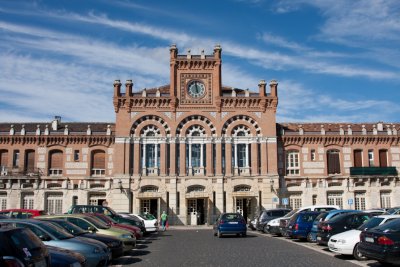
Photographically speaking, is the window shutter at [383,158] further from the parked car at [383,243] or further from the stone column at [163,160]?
the parked car at [383,243]

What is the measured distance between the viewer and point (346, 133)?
1909 inches

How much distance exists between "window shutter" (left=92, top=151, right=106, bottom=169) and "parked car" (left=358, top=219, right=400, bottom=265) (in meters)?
35.7

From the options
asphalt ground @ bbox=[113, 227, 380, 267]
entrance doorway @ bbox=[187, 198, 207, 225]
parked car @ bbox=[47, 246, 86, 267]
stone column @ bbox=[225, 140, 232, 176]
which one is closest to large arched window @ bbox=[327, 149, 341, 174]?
stone column @ bbox=[225, 140, 232, 176]

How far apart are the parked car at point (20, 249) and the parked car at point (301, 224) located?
1663cm

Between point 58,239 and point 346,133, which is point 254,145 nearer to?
point 346,133

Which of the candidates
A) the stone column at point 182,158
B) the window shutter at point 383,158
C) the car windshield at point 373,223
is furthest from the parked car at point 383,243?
the window shutter at point 383,158

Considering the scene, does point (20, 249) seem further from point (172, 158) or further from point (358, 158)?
point (358, 158)

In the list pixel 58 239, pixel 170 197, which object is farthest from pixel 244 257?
pixel 170 197

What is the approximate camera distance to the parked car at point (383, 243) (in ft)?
41.9

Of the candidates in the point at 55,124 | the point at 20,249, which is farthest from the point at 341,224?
the point at 55,124

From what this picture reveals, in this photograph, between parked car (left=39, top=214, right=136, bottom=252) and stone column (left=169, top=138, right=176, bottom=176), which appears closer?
parked car (left=39, top=214, right=136, bottom=252)

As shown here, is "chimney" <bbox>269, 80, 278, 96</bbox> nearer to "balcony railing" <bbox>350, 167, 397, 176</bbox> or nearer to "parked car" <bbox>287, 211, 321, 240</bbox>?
"balcony railing" <bbox>350, 167, 397, 176</bbox>

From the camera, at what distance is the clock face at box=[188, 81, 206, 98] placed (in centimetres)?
4691

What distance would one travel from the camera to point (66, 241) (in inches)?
519
